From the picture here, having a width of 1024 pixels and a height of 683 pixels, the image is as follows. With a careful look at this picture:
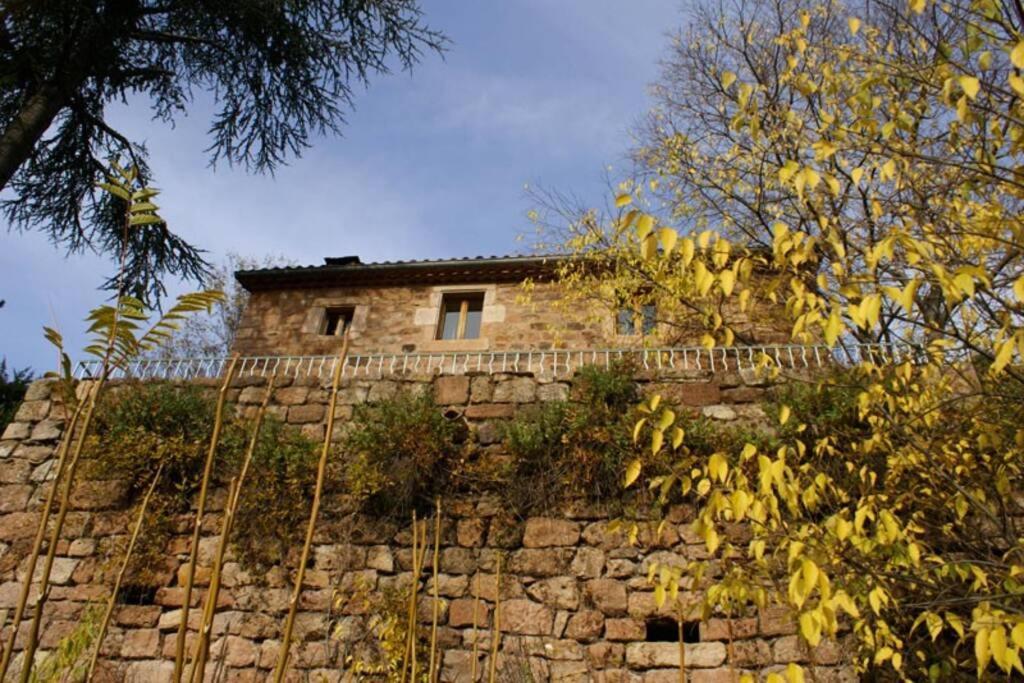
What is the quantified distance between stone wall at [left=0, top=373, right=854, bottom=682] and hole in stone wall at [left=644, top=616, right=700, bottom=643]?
1 centimetres

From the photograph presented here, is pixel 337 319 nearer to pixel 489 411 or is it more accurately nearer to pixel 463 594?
pixel 489 411

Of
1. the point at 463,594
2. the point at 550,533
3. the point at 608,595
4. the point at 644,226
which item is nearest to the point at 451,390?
the point at 550,533

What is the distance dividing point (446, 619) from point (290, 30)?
25.6ft

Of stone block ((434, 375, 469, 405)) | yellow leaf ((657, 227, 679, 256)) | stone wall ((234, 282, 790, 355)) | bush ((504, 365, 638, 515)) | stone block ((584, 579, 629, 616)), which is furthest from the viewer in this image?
Result: stone wall ((234, 282, 790, 355))

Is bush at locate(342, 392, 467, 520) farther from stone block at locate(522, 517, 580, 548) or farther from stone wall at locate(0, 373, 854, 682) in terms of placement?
stone block at locate(522, 517, 580, 548)

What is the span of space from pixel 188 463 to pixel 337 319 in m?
5.20

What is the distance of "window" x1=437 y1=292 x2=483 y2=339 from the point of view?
9.66m

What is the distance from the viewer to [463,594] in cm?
451

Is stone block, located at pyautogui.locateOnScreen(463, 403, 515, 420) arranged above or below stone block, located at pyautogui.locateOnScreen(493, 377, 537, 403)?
below

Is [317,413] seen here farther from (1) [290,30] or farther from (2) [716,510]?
(1) [290,30]

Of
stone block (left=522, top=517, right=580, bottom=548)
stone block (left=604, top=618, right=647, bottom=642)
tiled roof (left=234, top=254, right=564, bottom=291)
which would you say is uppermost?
tiled roof (left=234, top=254, right=564, bottom=291)

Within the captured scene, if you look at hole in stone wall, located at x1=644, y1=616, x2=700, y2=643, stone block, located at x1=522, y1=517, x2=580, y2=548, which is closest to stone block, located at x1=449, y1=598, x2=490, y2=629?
stone block, located at x1=522, y1=517, x2=580, y2=548

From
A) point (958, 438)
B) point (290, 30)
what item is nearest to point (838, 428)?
point (958, 438)

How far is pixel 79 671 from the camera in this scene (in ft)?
14.0
